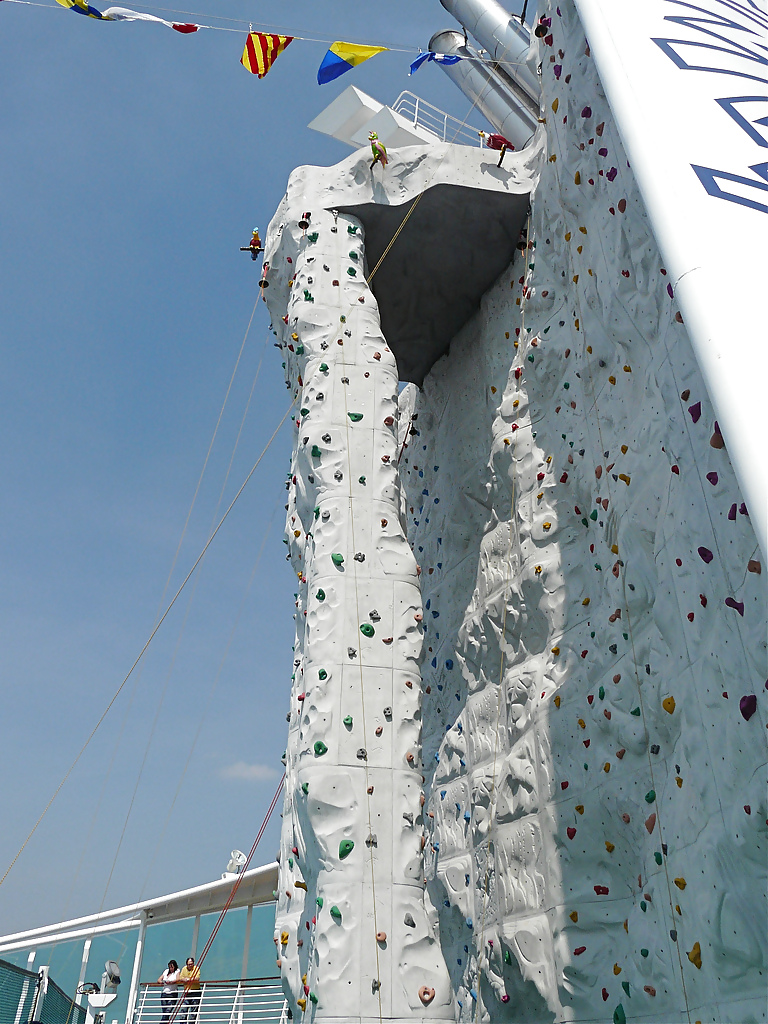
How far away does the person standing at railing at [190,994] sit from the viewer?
6705 mm

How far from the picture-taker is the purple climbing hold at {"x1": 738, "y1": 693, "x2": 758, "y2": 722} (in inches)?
124

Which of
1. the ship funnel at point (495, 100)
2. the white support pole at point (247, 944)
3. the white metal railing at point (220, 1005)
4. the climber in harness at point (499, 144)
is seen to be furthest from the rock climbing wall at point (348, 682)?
the ship funnel at point (495, 100)

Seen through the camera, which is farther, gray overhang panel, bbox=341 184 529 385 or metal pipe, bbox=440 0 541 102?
metal pipe, bbox=440 0 541 102

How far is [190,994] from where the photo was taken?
687cm

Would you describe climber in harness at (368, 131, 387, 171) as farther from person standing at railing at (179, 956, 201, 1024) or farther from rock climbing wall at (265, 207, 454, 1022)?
person standing at railing at (179, 956, 201, 1024)

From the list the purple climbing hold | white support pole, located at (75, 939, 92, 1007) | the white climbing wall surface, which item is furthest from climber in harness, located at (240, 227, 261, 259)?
white support pole, located at (75, 939, 92, 1007)

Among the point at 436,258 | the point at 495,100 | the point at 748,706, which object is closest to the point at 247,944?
the point at 436,258

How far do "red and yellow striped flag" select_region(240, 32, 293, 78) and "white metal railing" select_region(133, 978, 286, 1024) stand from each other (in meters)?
7.39

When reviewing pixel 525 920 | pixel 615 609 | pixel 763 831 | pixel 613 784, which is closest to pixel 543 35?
pixel 615 609

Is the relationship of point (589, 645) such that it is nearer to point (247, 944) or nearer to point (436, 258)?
point (436, 258)

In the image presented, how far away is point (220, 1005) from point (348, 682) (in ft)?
13.8

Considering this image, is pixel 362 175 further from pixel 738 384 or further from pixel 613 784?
pixel 738 384

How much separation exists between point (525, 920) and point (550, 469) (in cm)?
284

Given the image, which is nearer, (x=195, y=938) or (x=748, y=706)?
(x=748, y=706)
